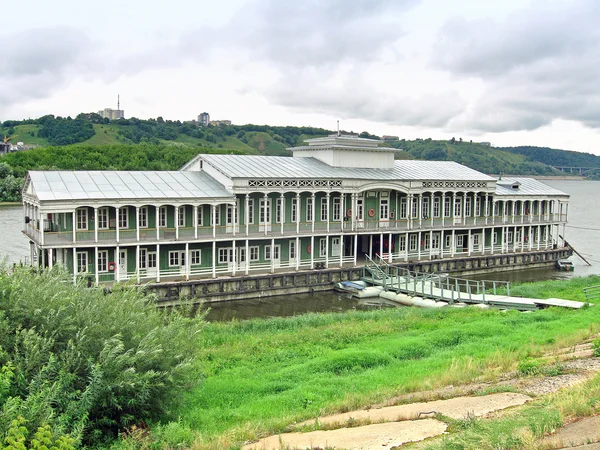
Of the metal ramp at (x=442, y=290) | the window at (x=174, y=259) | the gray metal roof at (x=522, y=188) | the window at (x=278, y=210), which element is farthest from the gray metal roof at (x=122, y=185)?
the gray metal roof at (x=522, y=188)

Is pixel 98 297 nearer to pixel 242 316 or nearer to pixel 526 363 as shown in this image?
pixel 526 363

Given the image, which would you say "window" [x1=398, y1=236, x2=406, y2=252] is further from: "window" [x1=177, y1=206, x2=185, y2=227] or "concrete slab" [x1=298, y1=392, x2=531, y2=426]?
"concrete slab" [x1=298, y1=392, x2=531, y2=426]

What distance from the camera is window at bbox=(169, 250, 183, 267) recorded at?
3438 centimetres

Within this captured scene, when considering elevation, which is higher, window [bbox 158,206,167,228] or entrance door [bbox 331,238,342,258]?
window [bbox 158,206,167,228]

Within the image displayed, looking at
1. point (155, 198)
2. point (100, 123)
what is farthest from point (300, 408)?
point (100, 123)

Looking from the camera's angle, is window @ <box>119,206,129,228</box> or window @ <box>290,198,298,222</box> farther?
window @ <box>290,198,298,222</box>

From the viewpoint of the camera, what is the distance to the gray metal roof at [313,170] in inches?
1482

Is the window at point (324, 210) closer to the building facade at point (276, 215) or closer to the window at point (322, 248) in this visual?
the building facade at point (276, 215)

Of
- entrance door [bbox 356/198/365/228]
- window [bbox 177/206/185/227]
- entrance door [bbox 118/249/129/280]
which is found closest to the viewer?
entrance door [bbox 118/249/129/280]

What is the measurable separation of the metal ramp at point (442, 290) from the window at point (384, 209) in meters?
3.68

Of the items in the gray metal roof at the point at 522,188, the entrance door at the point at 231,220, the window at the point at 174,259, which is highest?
the gray metal roof at the point at 522,188

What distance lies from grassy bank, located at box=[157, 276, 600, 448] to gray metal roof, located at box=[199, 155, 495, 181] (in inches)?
501

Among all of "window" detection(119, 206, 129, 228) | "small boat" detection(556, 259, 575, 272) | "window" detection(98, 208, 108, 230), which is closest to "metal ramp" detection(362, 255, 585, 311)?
"small boat" detection(556, 259, 575, 272)

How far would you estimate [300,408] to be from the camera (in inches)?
553
